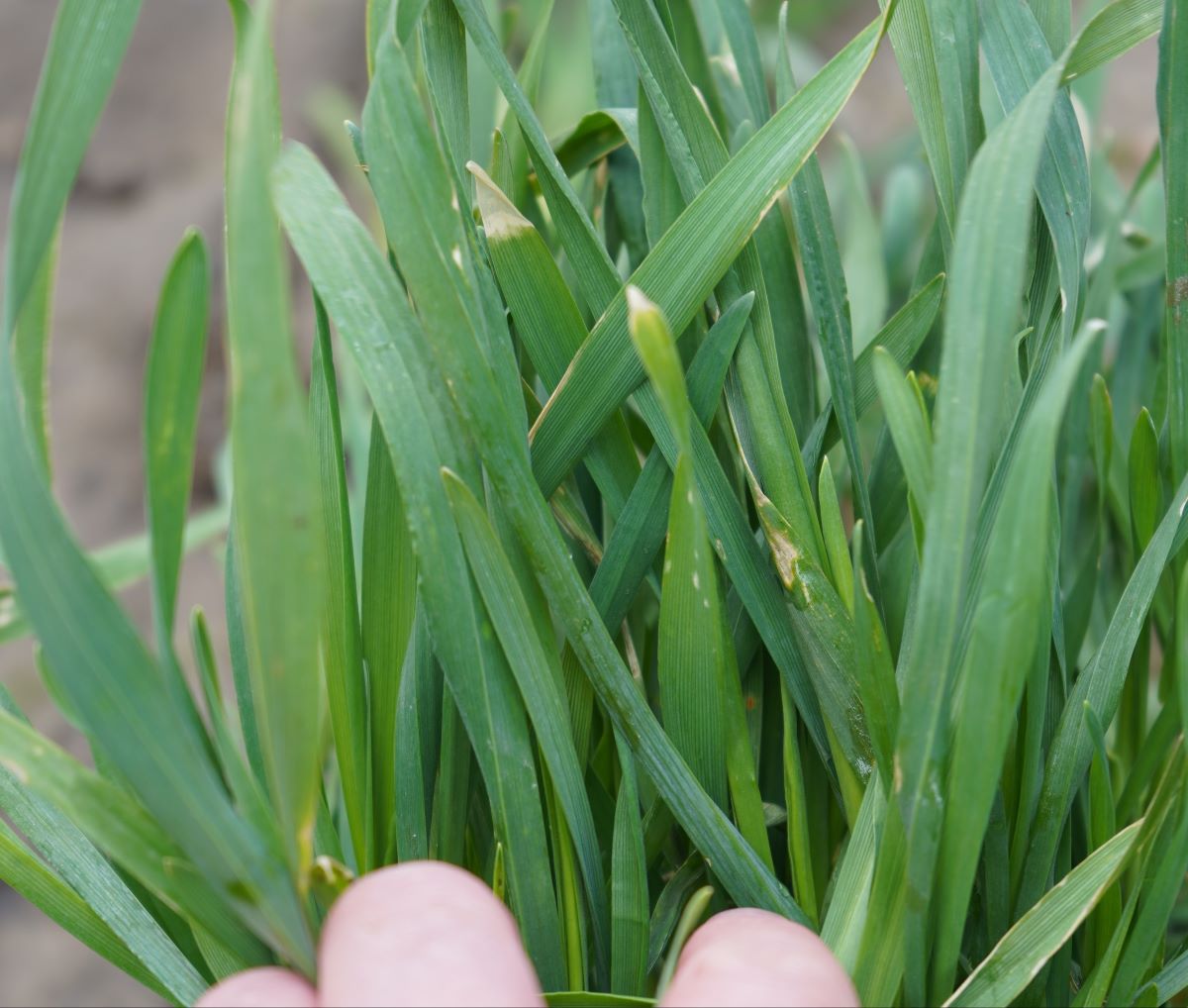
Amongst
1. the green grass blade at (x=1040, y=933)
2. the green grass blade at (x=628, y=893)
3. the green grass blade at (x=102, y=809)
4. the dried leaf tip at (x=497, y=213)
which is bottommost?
the green grass blade at (x=1040, y=933)

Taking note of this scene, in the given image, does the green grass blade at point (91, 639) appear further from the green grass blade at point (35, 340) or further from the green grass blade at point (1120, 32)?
the green grass blade at point (1120, 32)

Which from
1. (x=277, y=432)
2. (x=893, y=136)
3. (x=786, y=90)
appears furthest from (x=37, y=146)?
(x=893, y=136)

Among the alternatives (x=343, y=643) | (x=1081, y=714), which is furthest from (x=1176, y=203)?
(x=343, y=643)

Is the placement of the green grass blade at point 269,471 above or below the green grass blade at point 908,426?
above

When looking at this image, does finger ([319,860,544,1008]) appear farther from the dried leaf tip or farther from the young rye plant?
the dried leaf tip

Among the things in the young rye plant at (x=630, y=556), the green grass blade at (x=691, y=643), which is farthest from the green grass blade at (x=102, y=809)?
the green grass blade at (x=691, y=643)

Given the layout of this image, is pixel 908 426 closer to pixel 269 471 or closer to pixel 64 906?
pixel 269 471

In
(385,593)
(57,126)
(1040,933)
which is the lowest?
(1040,933)

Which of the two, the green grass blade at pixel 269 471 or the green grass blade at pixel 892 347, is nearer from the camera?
the green grass blade at pixel 269 471
